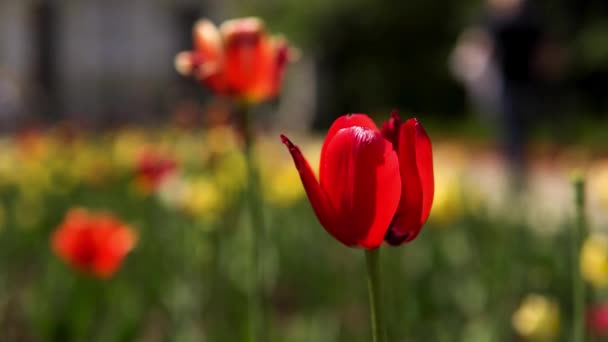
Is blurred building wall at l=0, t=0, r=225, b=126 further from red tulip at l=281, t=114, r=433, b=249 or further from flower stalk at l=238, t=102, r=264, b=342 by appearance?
red tulip at l=281, t=114, r=433, b=249

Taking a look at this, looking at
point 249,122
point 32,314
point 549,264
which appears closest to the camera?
point 249,122

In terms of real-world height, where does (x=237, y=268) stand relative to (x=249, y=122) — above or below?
below

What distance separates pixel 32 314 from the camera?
7.02 ft

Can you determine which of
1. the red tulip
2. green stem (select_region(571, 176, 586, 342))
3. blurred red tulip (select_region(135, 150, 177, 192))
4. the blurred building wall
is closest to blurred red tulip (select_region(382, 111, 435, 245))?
the red tulip

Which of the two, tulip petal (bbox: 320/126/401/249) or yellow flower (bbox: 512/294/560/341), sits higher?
tulip petal (bbox: 320/126/401/249)

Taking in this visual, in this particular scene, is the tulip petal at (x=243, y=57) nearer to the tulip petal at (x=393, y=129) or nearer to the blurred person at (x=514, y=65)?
the tulip petal at (x=393, y=129)

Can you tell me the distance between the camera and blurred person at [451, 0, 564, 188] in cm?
464

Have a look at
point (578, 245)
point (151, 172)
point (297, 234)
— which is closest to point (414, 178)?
point (578, 245)

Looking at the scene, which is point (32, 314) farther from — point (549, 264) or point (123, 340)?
point (549, 264)

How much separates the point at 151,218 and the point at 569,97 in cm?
969

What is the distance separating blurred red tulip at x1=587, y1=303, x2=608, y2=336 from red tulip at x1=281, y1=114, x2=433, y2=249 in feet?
4.14

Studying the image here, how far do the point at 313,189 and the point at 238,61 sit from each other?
0.66 m

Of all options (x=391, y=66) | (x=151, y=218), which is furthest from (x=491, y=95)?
(x=391, y=66)

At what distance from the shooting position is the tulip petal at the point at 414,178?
0.77m
